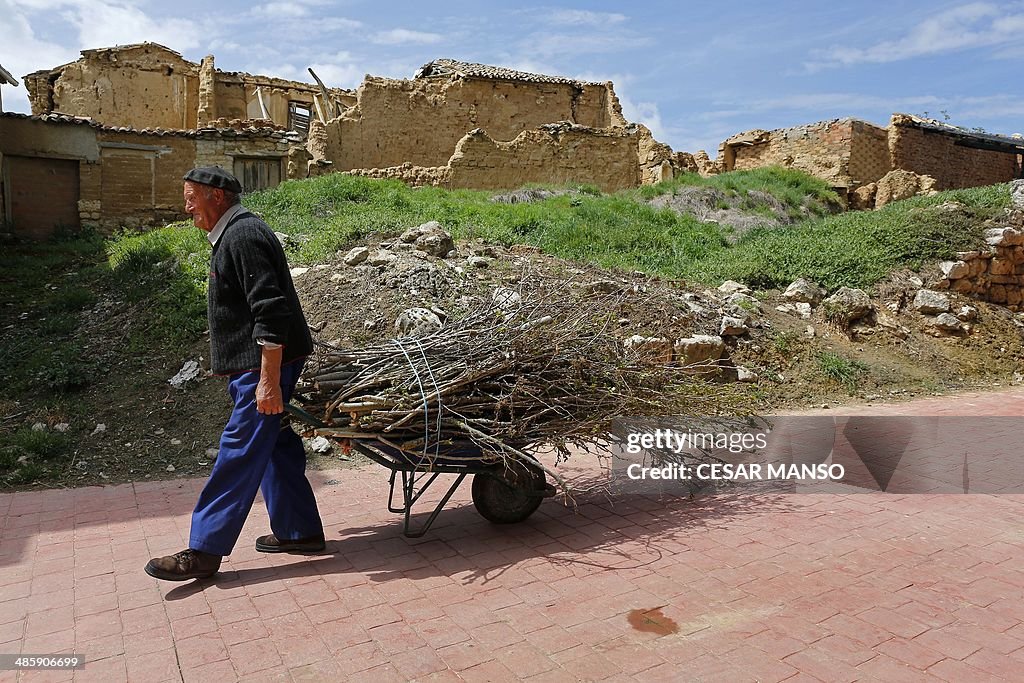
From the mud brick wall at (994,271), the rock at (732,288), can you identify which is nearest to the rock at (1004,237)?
the mud brick wall at (994,271)

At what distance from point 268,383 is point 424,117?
658 inches

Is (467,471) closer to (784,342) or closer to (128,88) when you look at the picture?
(784,342)

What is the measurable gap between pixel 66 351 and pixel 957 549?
7.97 meters

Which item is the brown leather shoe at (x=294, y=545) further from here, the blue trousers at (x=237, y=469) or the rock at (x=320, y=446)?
the rock at (x=320, y=446)

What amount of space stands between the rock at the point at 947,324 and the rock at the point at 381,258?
712 cm

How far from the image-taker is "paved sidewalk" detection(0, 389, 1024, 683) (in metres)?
2.81

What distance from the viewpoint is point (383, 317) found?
741 centimetres

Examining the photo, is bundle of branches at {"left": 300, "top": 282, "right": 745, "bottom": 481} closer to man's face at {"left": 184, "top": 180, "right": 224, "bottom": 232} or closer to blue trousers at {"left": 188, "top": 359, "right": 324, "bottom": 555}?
blue trousers at {"left": 188, "top": 359, "right": 324, "bottom": 555}

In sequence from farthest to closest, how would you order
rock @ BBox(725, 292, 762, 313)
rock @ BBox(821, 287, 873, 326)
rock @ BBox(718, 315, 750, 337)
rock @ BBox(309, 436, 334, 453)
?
rock @ BBox(821, 287, 873, 326), rock @ BBox(725, 292, 762, 313), rock @ BBox(718, 315, 750, 337), rock @ BBox(309, 436, 334, 453)

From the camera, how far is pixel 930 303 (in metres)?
10.0

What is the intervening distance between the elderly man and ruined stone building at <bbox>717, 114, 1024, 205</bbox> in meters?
18.8

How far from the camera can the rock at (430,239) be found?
8.93m

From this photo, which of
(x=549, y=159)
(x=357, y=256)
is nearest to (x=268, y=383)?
(x=357, y=256)

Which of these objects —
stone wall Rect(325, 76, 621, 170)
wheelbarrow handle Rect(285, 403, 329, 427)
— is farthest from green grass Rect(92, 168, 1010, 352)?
wheelbarrow handle Rect(285, 403, 329, 427)
